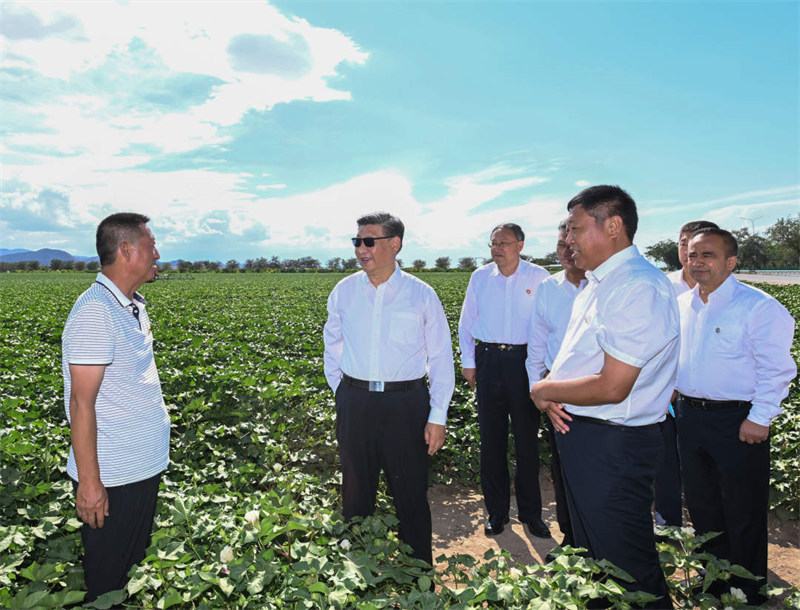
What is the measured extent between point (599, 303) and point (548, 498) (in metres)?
3.28

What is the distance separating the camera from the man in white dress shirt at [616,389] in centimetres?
236

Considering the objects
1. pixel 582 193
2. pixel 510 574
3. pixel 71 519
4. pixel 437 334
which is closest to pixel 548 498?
pixel 437 334

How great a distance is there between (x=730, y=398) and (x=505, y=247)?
2036 millimetres

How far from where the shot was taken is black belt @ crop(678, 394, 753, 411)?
3.34 m

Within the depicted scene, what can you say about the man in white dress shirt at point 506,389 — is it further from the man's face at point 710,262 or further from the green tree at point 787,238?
the green tree at point 787,238

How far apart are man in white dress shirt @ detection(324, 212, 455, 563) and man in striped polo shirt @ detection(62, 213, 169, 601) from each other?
1167 millimetres

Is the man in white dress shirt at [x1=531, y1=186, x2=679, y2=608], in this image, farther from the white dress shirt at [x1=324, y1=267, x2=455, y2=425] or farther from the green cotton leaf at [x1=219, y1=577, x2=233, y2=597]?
the green cotton leaf at [x1=219, y1=577, x2=233, y2=597]

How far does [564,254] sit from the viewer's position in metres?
4.32

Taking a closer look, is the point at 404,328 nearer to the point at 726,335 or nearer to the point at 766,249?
the point at 726,335

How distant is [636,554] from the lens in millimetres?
2457

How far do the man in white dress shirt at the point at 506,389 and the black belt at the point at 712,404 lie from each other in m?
1.23

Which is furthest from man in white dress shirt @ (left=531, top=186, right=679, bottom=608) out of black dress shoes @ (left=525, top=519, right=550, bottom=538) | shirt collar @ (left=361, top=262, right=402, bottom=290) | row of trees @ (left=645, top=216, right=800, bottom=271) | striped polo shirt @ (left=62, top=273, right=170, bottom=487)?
row of trees @ (left=645, top=216, right=800, bottom=271)

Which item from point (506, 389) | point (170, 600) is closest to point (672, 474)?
point (506, 389)

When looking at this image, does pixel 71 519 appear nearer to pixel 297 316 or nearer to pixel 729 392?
pixel 729 392
